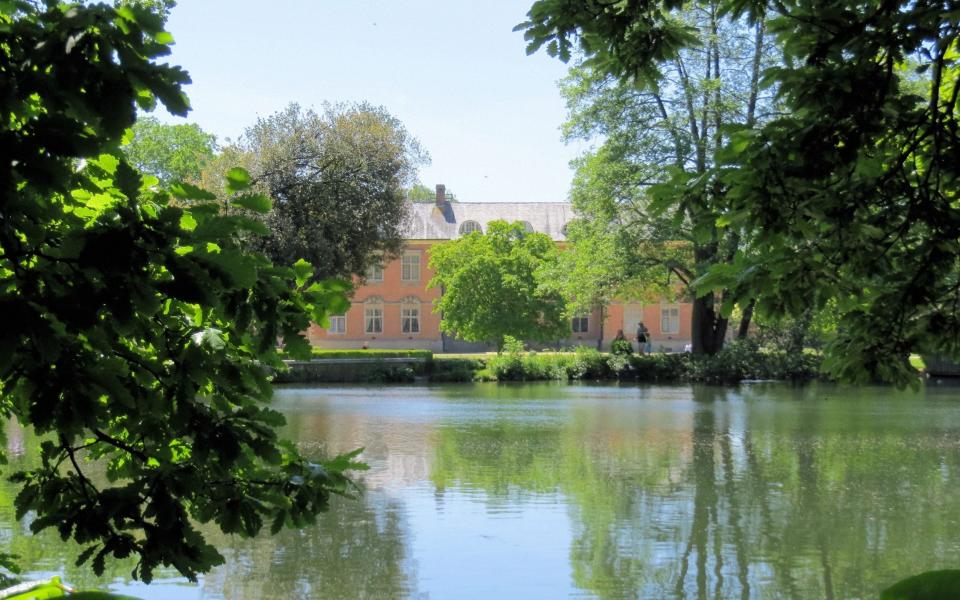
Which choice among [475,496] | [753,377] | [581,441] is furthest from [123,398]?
[753,377]

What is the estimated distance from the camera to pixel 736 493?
29.6 ft

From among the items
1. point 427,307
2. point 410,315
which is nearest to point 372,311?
point 410,315

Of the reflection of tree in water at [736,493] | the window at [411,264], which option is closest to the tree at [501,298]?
the window at [411,264]

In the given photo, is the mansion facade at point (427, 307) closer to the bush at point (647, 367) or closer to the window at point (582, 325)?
the window at point (582, 325)

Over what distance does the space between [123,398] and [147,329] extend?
1.55 ft

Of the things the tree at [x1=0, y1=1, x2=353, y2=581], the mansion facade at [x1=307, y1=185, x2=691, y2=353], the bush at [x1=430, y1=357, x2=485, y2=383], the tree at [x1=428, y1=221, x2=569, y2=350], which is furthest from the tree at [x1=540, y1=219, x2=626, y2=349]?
the tree at [x1=0, y1=1, x2=353, y2=581]

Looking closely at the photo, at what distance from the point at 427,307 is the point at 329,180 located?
24.9 meters

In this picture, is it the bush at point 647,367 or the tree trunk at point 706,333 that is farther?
the tree trunk at point 706,333

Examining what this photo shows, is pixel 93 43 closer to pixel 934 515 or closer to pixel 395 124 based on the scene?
pixel 934 515

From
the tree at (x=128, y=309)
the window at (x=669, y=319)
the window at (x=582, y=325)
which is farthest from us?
the window at (x=582, y=325)

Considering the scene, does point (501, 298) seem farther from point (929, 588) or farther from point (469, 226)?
point (929, 588)

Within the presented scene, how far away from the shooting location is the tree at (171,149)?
47.5m

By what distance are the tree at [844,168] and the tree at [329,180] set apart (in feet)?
72.4

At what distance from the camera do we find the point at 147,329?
2.64 metres
